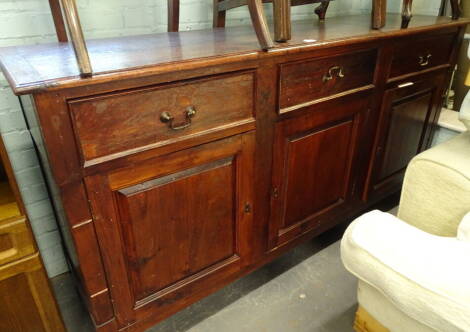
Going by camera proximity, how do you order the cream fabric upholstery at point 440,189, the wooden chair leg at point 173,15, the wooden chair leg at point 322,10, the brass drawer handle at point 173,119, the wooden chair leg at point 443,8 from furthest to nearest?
the wooden chair leg at point 443,8
the wooden chair leg at point 322,10
the wooden chair leg at point 173,15
the cream fabric upholstery at point 440,189
the brass drawer handle at point 173,119

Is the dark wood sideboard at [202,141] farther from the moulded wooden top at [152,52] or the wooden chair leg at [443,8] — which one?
the wooden chair leg at [443,8]

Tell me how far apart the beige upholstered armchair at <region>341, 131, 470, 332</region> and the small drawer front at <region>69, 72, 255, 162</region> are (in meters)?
0.44

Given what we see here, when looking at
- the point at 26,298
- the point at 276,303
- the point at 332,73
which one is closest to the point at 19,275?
the point at 26,298

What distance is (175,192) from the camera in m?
0.90

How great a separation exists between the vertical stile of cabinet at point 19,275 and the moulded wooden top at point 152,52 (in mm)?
229

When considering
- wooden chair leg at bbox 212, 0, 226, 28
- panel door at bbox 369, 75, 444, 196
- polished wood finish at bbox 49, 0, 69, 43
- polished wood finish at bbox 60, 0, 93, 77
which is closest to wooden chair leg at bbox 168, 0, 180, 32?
wooden chair leg at bbox 212, 0, 226, 28

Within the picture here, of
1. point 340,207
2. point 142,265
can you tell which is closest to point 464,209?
point 340,207

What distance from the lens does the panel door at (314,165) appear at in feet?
3.61

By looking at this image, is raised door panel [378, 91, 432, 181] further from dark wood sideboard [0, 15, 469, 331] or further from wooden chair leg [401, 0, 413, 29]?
Answer: wooden chair leg [401, 0, 413, 29]

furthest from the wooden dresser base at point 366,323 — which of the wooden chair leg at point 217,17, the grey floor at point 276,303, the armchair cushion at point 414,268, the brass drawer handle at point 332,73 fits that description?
the wooden chair leg at point 217,17

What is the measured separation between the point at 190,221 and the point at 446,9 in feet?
6.22

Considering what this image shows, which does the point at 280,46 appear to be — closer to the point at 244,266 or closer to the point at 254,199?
the point at 254,199

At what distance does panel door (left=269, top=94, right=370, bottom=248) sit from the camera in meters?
1.10

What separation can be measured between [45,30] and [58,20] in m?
0.09
